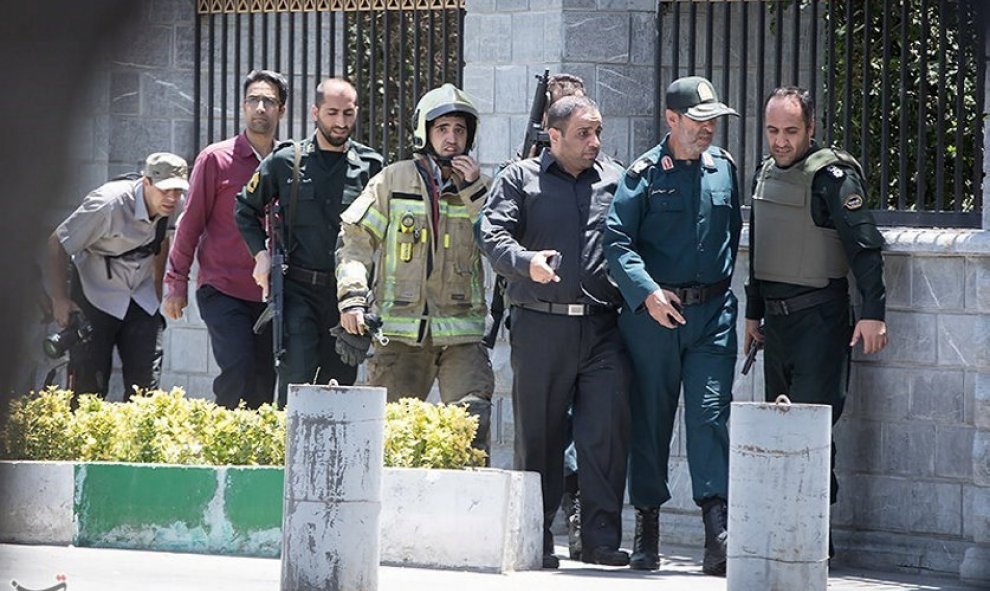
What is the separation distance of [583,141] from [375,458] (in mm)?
1995

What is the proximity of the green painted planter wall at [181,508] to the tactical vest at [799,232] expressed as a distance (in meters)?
2.21

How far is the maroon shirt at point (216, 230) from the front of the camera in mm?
8484

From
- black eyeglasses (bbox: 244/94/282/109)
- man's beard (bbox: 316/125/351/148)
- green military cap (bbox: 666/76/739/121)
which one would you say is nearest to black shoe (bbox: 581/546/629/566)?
green military cap (bbox: 666/76/739/121)

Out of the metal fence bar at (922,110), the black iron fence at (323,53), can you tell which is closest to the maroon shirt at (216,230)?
the black iron fence at (323,53)

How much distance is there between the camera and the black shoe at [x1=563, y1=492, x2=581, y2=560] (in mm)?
7328

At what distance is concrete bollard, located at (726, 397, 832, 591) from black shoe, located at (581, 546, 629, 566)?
62.8 inches

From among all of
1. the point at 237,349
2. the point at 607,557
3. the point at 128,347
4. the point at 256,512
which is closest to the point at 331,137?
the point at 237,349

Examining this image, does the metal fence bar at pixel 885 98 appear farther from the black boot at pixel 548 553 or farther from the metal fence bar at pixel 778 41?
the black boot at pixel 548 553

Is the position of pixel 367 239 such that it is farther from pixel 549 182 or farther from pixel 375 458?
pixel 375 458

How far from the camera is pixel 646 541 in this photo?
278 inches

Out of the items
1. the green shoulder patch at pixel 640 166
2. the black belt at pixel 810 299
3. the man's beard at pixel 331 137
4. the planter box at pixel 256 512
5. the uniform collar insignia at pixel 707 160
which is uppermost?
the man's beard at pixel 331 137

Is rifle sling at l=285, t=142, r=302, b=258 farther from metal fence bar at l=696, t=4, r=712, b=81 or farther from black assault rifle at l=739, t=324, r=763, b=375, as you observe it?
black assault rifle at l=739, t=324, r=763, b=375

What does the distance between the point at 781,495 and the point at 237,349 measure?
3.68 metres

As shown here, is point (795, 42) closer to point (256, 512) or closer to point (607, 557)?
point (607, 557)
